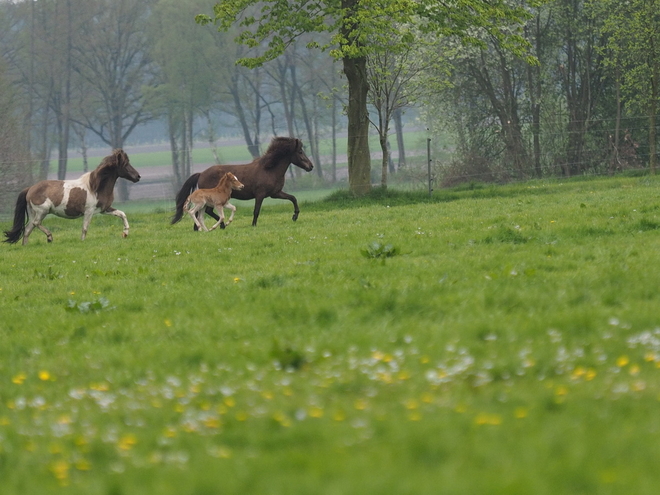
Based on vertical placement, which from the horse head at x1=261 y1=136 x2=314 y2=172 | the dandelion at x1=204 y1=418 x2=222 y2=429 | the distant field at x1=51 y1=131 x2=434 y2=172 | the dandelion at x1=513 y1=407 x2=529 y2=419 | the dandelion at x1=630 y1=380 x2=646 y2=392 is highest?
the distant field at x1=51 y1=131 x2=434 y2=172

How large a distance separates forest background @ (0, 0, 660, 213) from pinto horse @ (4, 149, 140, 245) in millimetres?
9994

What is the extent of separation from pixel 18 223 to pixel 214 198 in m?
4.55

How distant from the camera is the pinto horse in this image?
20.2 meters

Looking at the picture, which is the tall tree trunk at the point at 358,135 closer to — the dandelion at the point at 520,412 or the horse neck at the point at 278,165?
the horse neck at the point at 278,165

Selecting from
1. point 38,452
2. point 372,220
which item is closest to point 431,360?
point 38,452

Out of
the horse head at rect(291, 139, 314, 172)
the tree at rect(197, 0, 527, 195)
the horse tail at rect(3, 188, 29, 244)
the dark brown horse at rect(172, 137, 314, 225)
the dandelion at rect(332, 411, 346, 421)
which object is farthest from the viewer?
the tree at rect(197, 0, 527, 195)

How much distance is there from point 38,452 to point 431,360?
2.73 m

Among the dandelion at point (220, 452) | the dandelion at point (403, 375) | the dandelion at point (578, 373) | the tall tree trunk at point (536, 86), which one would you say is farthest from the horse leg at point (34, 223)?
the tall tree trunk at point (536, 86)

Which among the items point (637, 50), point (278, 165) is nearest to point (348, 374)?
point (278, 165)

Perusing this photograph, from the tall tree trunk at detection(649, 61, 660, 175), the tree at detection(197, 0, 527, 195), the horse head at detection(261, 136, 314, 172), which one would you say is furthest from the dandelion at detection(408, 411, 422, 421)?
the tall tree trunk at detection(649, 61, 660, 175)

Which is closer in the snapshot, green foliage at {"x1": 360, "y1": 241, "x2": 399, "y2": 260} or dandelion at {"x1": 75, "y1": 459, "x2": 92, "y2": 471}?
dandelion at {"x1": 75, "y1": 459, "x2": 92, "y2": 471}

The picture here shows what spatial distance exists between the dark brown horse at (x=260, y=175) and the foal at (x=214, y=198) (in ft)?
2.32

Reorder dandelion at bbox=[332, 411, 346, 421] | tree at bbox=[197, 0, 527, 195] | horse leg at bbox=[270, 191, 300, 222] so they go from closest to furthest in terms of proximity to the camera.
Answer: dandelion at bbox=[332, 411, 346, 421], horse leg at bbox=[270, 191, 300, 222], tree at bbox=[197, 0, 527, 195]

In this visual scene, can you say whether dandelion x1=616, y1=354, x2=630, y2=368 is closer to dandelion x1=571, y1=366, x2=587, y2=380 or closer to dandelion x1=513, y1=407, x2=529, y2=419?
dandelion x1=571, y1=366, x2=587, y2=380
